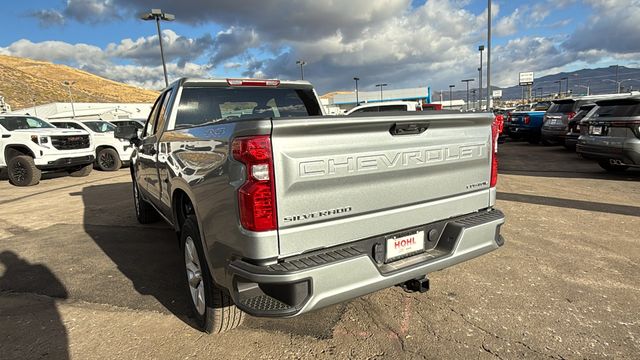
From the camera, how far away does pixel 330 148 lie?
2.26 meters

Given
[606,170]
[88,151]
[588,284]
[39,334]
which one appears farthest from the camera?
[88,151]

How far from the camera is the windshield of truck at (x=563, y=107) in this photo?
13.2 metres

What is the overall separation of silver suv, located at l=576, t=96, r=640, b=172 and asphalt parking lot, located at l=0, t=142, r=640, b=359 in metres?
2.59

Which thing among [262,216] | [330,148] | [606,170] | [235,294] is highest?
[330,148]

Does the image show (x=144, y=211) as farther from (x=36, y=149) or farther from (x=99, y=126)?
(x=99, y=126)

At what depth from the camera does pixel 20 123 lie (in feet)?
37.7

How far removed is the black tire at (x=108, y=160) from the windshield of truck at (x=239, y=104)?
11.4 m

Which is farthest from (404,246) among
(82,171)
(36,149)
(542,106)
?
(542,106)

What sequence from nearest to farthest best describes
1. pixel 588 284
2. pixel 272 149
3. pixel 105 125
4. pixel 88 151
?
pixel 272 149
pixel 588 284
pixel 88 151
pixel 105 125

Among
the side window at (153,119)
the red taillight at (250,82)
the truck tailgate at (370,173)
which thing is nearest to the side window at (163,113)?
the side window at (153,119)

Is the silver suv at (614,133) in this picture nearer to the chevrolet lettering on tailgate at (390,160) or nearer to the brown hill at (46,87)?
the chevrolet lettering on tailgate at (390,160)

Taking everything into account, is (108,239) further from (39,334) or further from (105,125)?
(105,125)

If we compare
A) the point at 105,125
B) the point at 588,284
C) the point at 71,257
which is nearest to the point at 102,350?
the point at 71,257

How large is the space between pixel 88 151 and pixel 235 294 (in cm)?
1143
